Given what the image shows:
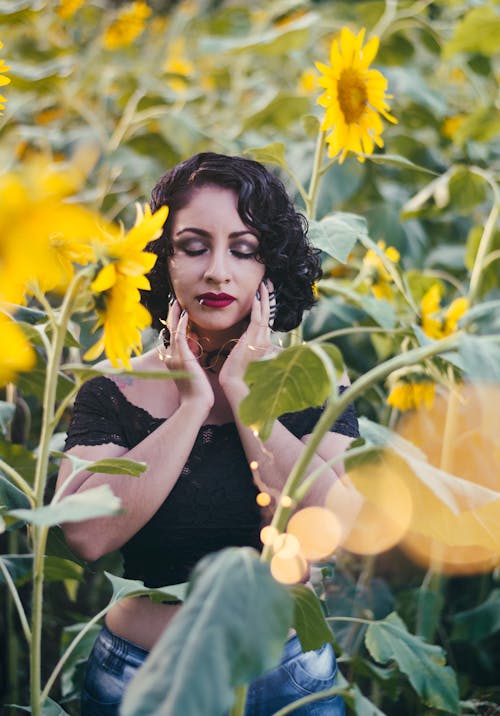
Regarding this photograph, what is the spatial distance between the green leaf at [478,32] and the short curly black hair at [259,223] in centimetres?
90

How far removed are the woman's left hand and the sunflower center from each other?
0.34 m

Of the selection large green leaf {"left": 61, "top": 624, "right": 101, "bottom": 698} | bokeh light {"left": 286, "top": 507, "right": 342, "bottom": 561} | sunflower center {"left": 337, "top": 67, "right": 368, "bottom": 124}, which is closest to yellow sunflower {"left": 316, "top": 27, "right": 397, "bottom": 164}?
sunflower center {"left": 337, "top": 67, "right": 368, "bottom": 124}

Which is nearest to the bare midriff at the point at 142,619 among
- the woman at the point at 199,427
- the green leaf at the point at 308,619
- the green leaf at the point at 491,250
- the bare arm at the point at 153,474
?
the woman at the point at 199,427

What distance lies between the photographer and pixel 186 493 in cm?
107

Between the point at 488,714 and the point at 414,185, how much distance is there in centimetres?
151

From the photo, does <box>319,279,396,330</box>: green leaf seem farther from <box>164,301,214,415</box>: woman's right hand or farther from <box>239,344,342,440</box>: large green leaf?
<box>239,344,342,440</box>: large green leaf

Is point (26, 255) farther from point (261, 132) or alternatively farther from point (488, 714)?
point (261, 132)

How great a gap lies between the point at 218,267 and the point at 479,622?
1.05 metres

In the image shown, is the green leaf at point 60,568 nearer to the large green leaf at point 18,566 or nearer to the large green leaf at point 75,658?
the large green leaf at point 18,566

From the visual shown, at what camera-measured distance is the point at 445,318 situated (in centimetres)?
148

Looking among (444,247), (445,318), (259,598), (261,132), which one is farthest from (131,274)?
(261,132)

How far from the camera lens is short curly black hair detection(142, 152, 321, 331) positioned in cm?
107

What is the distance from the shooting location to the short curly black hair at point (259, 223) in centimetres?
107

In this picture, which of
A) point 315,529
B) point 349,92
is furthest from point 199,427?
point 349,92
